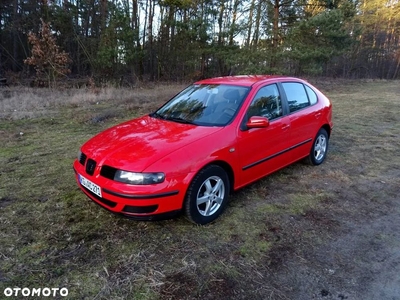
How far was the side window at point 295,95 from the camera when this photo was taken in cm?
412

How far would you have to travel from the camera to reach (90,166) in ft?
9.68

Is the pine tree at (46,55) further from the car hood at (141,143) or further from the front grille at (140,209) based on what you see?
the front grille at (140,209)

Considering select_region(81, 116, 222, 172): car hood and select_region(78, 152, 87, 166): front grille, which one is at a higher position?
select_region(81, 116, 222, 172): car hood

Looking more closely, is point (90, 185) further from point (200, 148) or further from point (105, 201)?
point (200, 148)

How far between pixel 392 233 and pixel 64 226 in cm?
340

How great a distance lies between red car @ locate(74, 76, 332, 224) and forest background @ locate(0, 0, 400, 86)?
11.2m

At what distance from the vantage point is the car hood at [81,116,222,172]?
2.73 metres

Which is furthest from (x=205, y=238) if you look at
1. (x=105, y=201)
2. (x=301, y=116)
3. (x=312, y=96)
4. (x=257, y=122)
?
(x=312, y=96)

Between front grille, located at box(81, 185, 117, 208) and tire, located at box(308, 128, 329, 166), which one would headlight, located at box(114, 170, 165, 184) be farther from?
tire, located at box(308, 128, 329, 166)

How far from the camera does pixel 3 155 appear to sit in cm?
507

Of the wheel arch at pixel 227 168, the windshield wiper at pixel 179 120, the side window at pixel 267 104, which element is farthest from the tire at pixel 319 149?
the windshield wiper at pixel 179 120

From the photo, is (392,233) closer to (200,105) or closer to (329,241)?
(329,241)

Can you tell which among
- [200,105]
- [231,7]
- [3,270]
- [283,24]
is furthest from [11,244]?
[231,7]

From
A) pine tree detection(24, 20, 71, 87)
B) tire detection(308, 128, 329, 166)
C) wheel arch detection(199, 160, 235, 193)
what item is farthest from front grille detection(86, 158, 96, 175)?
pine tree detection(24, 20, 71, 87)
